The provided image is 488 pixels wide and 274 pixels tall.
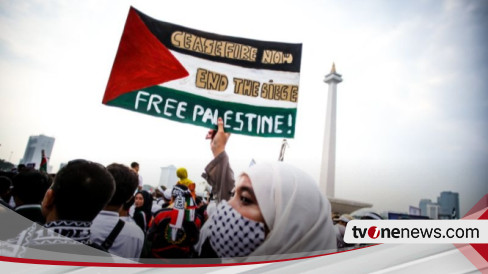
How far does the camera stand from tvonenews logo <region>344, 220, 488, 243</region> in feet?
3.59

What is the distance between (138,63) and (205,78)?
0.33 metres

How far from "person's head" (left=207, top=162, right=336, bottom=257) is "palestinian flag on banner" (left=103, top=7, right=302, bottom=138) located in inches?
16.8

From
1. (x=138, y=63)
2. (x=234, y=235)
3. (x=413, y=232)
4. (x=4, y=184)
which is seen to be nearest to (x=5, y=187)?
(x=4, y=184)

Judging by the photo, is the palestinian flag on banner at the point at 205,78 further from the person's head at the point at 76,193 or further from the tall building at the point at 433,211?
the tall building at the point at 433,211

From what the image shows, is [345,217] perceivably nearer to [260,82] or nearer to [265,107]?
[265,107]

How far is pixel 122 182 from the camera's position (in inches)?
45.8

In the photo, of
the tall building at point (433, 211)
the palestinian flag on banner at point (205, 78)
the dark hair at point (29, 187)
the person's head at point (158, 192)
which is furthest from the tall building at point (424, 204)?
the person's head at point (158, 192)

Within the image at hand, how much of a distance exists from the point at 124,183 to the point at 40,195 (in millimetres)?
403

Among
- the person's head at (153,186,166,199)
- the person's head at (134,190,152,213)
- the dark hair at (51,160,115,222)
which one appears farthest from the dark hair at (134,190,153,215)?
the dark hair at (51,160,115,222)

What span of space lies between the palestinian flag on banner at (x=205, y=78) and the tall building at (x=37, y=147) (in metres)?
0.36

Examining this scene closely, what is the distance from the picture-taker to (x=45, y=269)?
3.37ft

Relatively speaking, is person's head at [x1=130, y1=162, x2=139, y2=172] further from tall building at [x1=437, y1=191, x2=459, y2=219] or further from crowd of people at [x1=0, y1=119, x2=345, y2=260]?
tall building at [x1=437, y1=191, x2=459, y2=219]

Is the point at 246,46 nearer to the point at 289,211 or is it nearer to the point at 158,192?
the point at 289,211

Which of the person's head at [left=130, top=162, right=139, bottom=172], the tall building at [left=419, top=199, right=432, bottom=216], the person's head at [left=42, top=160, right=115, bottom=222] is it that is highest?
the person's head at [left=130, top=162, right=139, bottom=172]
